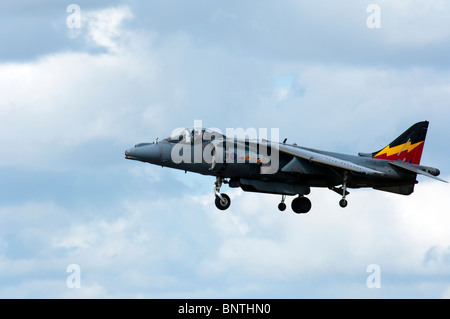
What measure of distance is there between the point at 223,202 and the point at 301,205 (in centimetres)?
477

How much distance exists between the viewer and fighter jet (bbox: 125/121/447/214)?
46281 mm

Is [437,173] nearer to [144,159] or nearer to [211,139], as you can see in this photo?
[211,139]

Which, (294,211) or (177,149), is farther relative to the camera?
(294,211)

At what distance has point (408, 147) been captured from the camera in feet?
165

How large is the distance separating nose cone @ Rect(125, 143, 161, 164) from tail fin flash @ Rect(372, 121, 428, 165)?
456 inches

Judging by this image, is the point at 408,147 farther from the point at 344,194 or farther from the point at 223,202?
the point at 223,202

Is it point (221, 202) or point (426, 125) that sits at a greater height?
point (426, 125)

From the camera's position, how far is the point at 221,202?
47125 mm

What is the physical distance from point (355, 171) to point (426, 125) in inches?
224

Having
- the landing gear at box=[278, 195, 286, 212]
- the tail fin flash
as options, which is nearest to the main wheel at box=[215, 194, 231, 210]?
the landing gear at box=[278, 195, 286, 212]

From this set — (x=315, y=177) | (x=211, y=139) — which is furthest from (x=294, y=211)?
(x=211, y=139)

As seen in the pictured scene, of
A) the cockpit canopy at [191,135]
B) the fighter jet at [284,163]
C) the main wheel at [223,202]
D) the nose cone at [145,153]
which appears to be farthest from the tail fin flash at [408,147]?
the nose cone at [145,153]

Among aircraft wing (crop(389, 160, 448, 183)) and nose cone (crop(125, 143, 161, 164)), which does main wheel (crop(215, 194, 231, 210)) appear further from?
aircraft wing (crop(389, 160, 448, 183))

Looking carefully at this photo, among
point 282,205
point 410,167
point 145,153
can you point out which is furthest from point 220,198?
point 410,167
